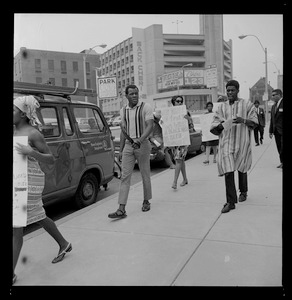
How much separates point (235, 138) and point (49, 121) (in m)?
2.69

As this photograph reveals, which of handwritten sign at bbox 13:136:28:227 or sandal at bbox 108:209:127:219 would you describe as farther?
sandal at bbox 108:209:127:219

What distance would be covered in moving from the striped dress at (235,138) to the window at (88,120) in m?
2.17

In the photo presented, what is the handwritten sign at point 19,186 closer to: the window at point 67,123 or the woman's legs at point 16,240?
the woman's legs at point 16,240

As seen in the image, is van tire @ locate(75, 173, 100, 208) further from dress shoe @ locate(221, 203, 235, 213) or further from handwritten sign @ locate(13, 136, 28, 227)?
handwritten sign @ locate(13, 136, 28, 227)

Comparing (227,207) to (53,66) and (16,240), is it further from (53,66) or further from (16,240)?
(53,66)

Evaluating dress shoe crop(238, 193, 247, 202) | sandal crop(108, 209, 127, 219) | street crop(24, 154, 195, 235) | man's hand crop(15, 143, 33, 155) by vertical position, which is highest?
man's hand crop(15, 143, 33, 155)

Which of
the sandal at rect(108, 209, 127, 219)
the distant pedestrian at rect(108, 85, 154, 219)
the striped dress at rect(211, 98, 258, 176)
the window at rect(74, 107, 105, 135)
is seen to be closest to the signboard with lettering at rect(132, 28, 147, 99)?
the window at rect(74, 107, 105, 135)

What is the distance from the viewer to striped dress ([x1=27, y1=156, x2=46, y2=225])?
3014 mm

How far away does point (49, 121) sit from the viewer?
16.4 ft

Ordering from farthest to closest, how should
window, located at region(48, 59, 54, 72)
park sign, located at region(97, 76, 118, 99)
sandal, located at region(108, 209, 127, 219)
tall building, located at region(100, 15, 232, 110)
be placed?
tall building, located at region(100, 15, 232, 110) → park sign, located at region(97, 76, 118, 99) → window, located at region(48, 59, 54, 72) → sandal, located at region(108, 209, 127, 219)

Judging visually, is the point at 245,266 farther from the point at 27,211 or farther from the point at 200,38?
the point at 200,38

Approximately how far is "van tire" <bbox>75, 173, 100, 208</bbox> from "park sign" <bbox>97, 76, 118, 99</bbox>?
534 centimetres
